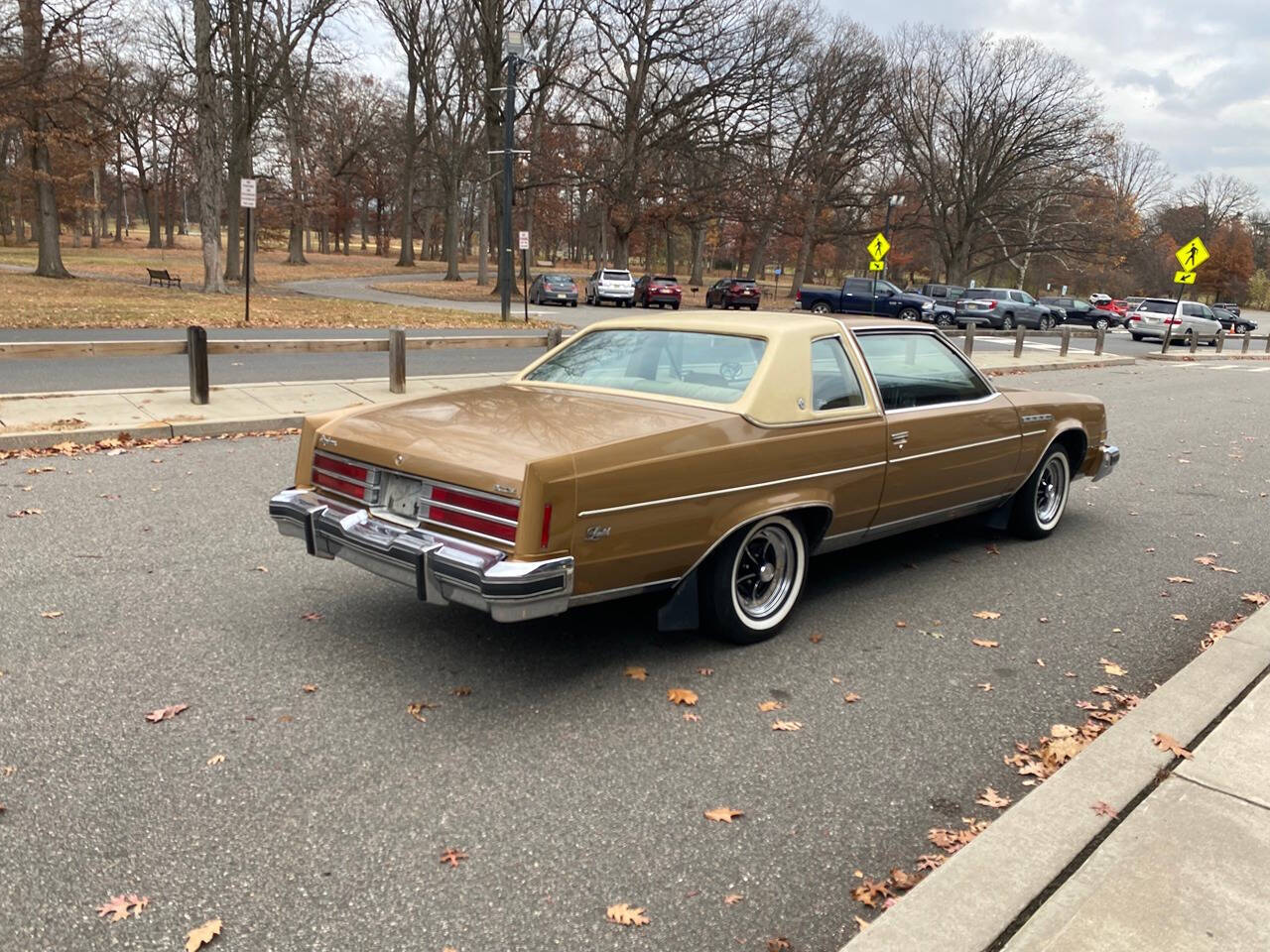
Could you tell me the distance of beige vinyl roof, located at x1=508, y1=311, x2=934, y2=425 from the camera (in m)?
4.29

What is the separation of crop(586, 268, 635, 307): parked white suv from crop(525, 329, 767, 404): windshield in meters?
33.8

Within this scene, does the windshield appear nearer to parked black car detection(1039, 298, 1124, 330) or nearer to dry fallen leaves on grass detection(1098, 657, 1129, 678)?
dry fallen leaves on grass detection(1098, 657, 1129, 678)

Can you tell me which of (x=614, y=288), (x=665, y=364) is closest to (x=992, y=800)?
(x=665, y=364)

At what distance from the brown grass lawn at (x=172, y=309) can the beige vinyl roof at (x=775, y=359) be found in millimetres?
17261

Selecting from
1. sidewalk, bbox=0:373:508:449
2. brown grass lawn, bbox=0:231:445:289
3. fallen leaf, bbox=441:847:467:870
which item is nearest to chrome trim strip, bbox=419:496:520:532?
fallen leaf, bbox=441:847:467:870

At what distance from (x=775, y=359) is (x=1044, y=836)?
7.74 feet

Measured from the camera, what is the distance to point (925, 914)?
2.50 m

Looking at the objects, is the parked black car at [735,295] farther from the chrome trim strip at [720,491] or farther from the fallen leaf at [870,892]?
the fallen leaf at [870,892]

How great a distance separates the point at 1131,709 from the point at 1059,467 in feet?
10.1

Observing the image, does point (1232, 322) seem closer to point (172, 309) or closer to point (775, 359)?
point (172, 309)

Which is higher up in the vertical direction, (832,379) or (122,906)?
(832,379)

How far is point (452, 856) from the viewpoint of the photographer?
9.11ft

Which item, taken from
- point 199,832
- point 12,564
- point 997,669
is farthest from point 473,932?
point 12,564

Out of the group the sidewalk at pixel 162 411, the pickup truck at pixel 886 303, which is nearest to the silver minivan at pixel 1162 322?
the pickup truck at pixel 886 303
